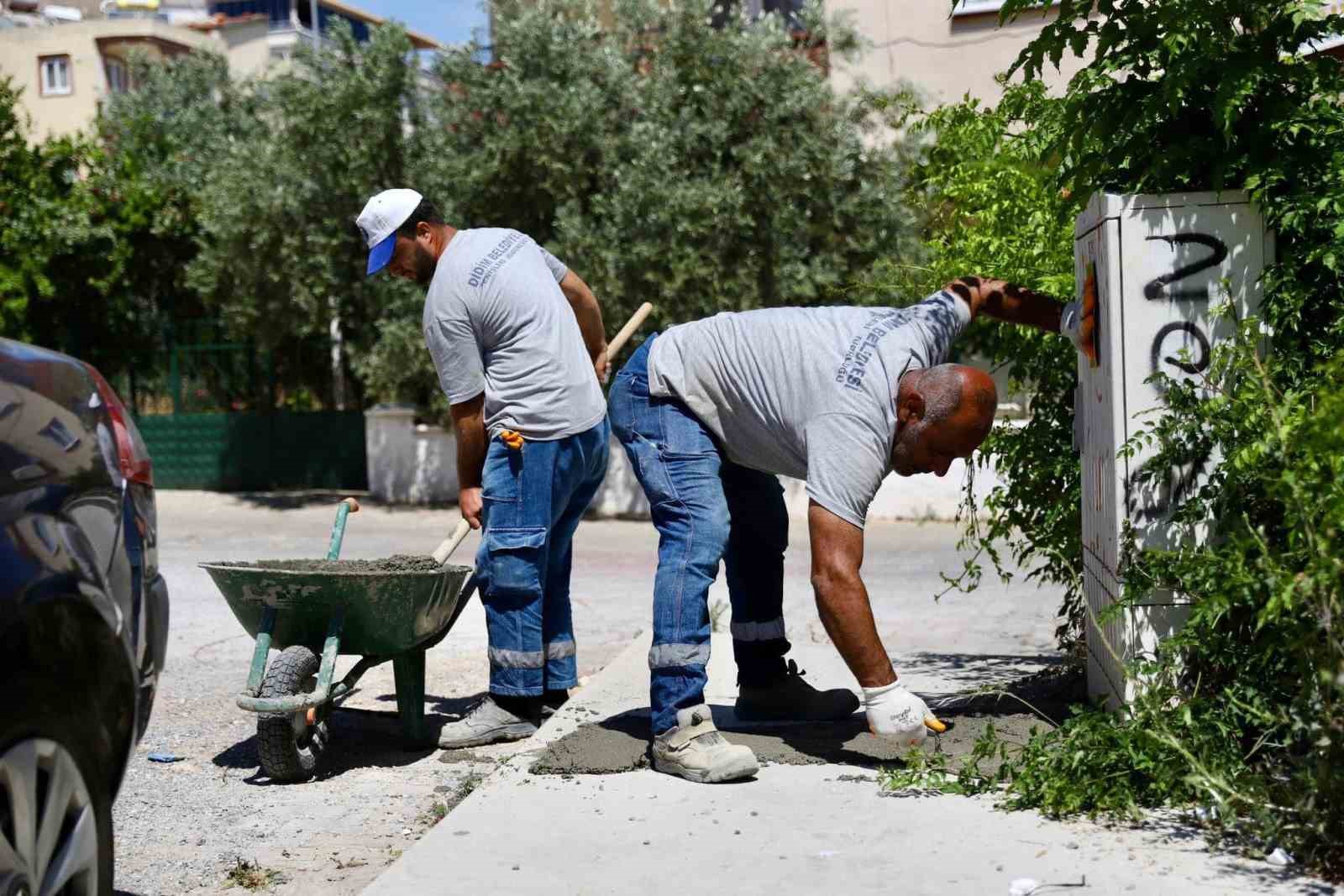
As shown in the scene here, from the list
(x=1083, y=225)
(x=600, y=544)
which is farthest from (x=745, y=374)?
(x=600, y=544)

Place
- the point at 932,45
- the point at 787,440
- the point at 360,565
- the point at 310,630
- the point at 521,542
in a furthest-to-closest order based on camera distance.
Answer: the point at 932,45 < the point at 360,565 < the point at 521,542 < the point at 310,630 < the point at 787,440

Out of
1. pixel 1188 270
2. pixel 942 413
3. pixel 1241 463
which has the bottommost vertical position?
pixel 1241 463

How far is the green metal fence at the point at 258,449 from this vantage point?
692 inches

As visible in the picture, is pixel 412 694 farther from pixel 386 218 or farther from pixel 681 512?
pixel 386 218

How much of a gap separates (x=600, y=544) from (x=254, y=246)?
520cm

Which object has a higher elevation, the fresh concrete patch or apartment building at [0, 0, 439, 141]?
apartment building at [0, 0, 439, 141]

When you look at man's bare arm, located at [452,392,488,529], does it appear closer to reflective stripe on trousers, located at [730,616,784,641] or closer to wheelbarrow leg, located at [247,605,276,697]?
wheelbarrow leg, located at [247,605,276,697]

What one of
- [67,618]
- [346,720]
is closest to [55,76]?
[346,720]

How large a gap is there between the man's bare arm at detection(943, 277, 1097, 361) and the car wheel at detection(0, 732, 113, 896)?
283 cm

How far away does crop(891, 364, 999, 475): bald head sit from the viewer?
4121 millimetres

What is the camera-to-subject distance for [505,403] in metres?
5.30

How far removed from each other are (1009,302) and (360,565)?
8.18 feet

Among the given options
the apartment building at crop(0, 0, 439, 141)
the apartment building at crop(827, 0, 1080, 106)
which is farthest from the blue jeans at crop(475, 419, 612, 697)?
the apartment building at crop(0, 0, 439, 141)

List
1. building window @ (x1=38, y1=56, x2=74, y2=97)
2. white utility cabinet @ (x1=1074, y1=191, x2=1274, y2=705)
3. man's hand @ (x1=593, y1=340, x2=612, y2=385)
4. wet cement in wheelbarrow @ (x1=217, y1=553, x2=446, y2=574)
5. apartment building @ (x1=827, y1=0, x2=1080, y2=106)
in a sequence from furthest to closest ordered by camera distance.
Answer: building window @ (x1=38, y1=56, x2=74, y2=97) < apartment building @ (x1=827, y1=0, x2=1080, y2=106) < man's hand @ (x1=593, y1=340, x2=612, y2=385) < wet cement in wheelbarrow @ (x1=217, y1=553, x2=446, y2=574) < white utility cabinet @ (x1=1074, y1=191, x2=1274, y2=705)
